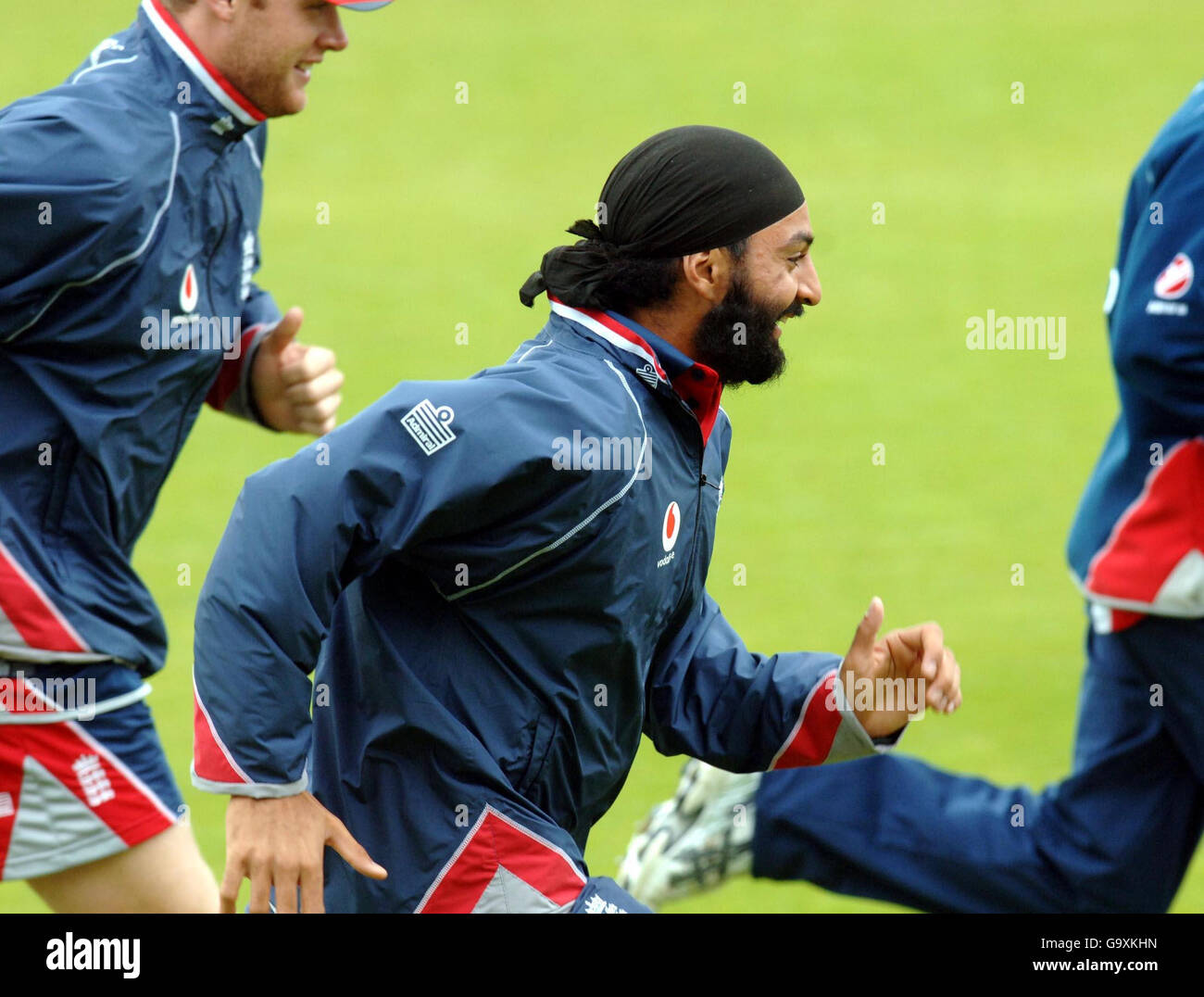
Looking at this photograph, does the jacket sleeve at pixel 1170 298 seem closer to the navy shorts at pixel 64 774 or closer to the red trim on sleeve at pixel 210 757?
the red trim on sleeve at pixel 210 757

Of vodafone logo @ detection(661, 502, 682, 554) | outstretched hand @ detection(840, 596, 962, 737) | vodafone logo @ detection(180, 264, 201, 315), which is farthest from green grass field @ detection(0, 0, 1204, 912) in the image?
vodafone logo @ detection(661, 502, 682, 554)

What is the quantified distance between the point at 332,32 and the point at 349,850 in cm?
193

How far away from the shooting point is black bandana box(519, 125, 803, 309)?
11.6ft

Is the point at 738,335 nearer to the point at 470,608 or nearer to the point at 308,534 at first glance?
the point at 470,608

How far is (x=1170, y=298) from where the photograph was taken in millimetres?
3893

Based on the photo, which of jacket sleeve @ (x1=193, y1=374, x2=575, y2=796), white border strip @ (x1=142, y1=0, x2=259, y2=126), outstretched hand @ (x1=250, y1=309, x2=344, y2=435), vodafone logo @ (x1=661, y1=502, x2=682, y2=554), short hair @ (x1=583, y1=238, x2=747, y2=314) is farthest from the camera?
outstretched hand @ (x1=250, y1=309, x2=344, y2=435)

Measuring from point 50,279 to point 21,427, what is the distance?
0.33 m

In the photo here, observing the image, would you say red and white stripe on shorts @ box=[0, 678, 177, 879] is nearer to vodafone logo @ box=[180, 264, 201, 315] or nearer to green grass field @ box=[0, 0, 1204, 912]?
vodafone logo @ box=[180, 264, 201, 315]

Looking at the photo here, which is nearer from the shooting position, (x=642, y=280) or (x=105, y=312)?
(x=642, y=280)

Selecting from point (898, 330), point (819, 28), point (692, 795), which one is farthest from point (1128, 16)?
point (692, 795)

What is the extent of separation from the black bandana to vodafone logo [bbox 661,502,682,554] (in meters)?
0.41

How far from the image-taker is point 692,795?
15.6 feet

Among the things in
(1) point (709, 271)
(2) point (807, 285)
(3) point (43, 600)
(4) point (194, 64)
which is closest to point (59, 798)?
(3) point (43, 600)

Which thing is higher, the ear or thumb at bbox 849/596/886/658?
the ear
